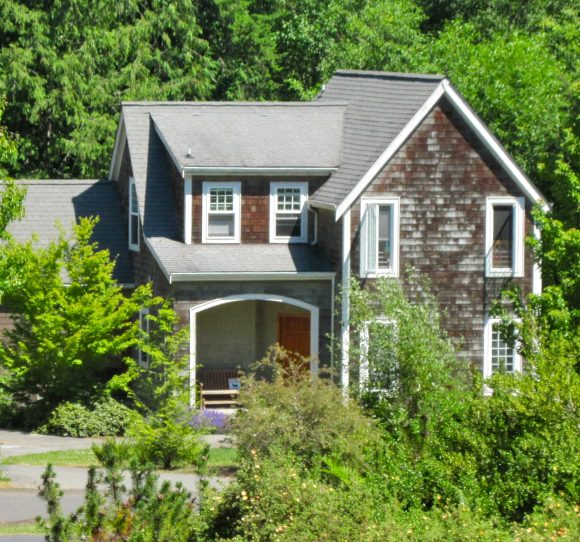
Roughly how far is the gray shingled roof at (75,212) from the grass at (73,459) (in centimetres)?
815

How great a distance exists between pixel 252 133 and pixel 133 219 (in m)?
4.08

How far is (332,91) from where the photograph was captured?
125 ft

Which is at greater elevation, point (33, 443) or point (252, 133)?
point (252, 133)

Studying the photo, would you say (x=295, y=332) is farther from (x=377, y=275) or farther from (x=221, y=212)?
(x=221, y=212)

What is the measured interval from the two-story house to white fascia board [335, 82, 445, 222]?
3cm

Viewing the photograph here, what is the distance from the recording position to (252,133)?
34.7m

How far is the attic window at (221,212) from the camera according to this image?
3325cm

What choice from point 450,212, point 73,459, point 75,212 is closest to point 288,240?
point 450,212

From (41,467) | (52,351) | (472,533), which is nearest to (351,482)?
(472,533)

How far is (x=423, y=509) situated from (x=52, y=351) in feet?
48.2

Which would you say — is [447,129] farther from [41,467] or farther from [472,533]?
[472,533]

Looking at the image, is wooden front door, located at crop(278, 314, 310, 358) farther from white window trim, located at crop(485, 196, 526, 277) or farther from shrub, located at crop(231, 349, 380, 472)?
shrub, located at crop(231, 349, 380, 472)

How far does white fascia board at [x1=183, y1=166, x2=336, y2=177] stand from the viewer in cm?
3275

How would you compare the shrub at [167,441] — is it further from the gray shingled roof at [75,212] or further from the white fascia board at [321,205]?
the gray shingled roof at [75,212]
